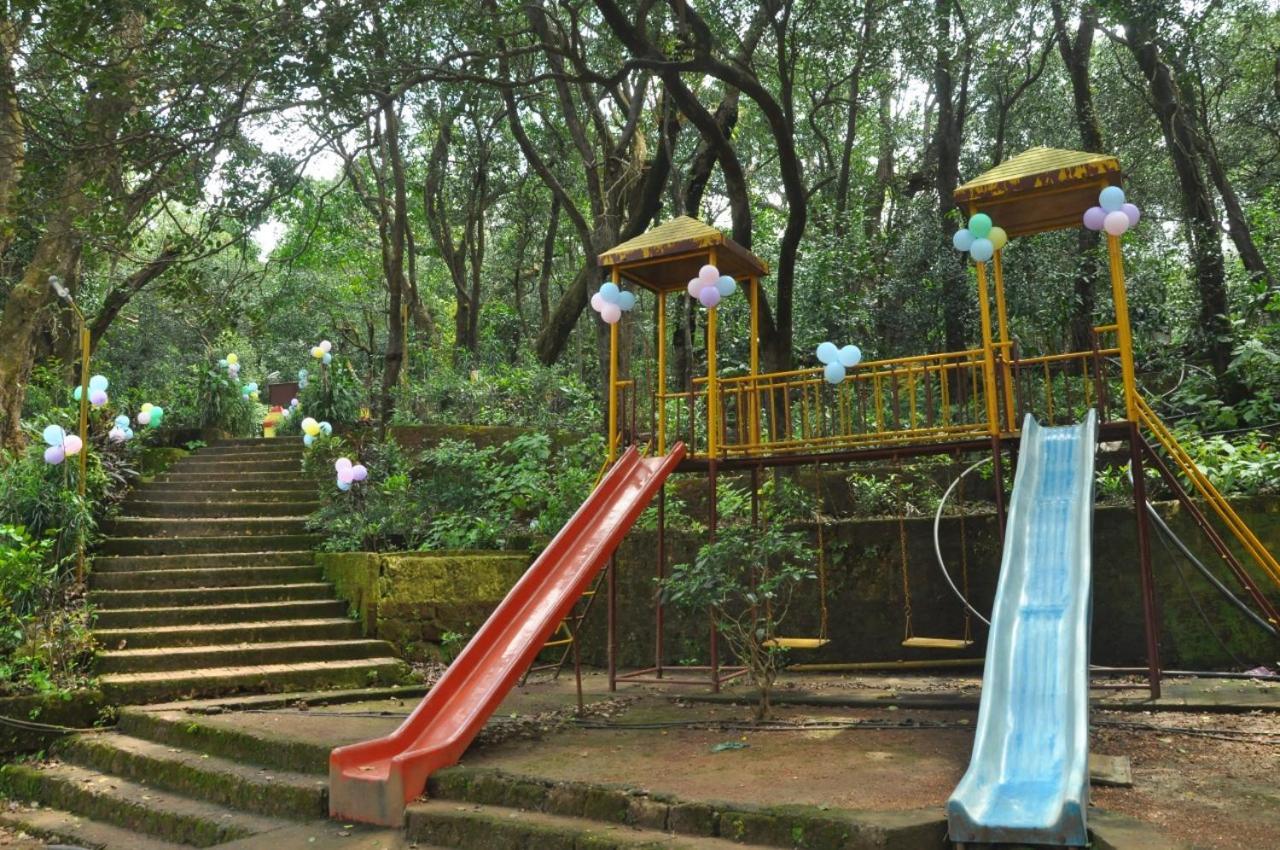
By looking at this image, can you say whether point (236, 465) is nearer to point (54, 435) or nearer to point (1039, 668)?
point (54, 435)

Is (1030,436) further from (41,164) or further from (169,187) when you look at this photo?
(41,164)

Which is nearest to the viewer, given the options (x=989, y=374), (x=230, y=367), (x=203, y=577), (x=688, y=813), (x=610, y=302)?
(x=688, y=813)

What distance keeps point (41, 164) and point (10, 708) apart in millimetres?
3941

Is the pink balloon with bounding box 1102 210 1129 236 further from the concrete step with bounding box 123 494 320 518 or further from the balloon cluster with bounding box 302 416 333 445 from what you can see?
the balloon cluster with bounding box 302 416 333 445

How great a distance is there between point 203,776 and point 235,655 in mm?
2518

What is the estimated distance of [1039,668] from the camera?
5.05 metres

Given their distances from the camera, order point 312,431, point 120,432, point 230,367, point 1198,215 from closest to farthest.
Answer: point 120,432 < point 1198,215 < point 312,431 < point 230,367

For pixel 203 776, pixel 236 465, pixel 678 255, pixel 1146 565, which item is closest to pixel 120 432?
pixel 236 465

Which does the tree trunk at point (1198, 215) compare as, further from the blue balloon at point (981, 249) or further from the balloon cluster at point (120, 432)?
the balloon cluster at point (120, 432)

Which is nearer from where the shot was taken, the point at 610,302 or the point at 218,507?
the point at 610,302

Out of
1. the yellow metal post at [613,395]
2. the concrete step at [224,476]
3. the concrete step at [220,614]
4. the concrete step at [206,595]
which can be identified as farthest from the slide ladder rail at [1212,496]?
the concrete step at [224,476]

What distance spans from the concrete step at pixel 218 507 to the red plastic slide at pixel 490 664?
5.56 meters

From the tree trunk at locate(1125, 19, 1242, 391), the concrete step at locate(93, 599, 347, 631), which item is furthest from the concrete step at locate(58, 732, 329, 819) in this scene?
the tree trunk at locate(1125, 19, 1242, 391)

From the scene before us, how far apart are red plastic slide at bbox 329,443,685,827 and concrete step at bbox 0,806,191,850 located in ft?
3.89
